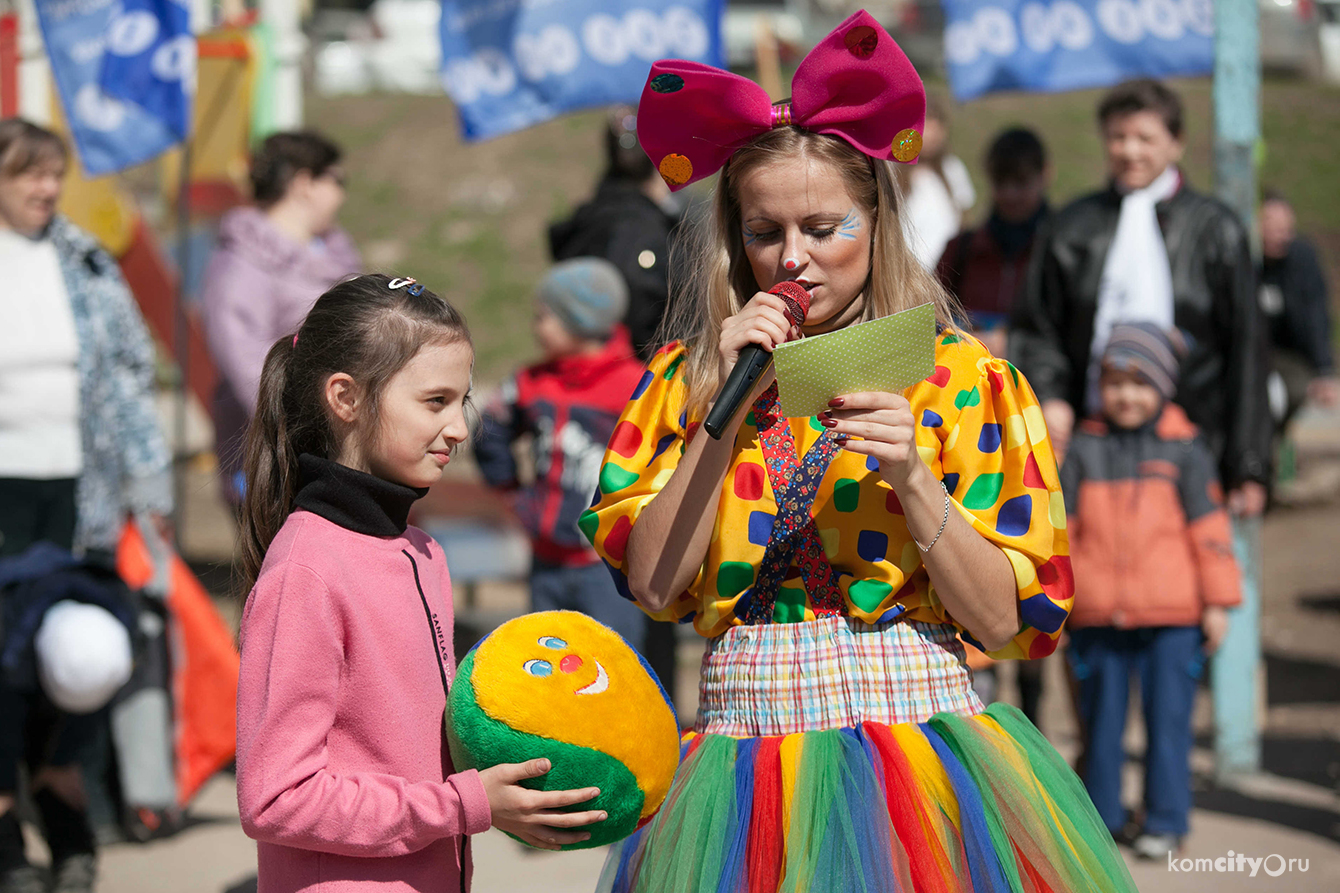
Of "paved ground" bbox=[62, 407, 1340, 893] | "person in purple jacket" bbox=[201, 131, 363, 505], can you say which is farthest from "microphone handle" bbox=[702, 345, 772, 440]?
"person in purple jacket" bbox=[201, 131, 363, 505]

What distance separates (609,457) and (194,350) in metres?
9.63

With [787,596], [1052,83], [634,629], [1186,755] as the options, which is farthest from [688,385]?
[1052,83]

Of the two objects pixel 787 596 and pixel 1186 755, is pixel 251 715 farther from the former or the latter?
pixel 1186 755

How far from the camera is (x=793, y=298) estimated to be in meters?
2.09

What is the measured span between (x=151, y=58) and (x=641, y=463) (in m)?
4.14

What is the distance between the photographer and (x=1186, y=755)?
4.39 metres

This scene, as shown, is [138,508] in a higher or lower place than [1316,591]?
higher

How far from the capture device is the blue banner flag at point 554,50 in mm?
6164

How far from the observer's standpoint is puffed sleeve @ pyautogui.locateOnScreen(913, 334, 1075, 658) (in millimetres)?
2150

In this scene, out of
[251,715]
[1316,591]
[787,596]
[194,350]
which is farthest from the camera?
[194,350]

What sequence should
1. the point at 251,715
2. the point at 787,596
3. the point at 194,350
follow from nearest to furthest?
the point at 251,715
the point at 787,596
the point at 194,350

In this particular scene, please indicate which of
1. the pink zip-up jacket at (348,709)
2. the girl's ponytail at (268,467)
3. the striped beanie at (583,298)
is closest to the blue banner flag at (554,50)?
the striped beanie at (583,298)

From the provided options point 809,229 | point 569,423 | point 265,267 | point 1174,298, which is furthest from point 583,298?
point 809,229

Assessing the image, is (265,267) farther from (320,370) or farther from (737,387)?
(737,387)
